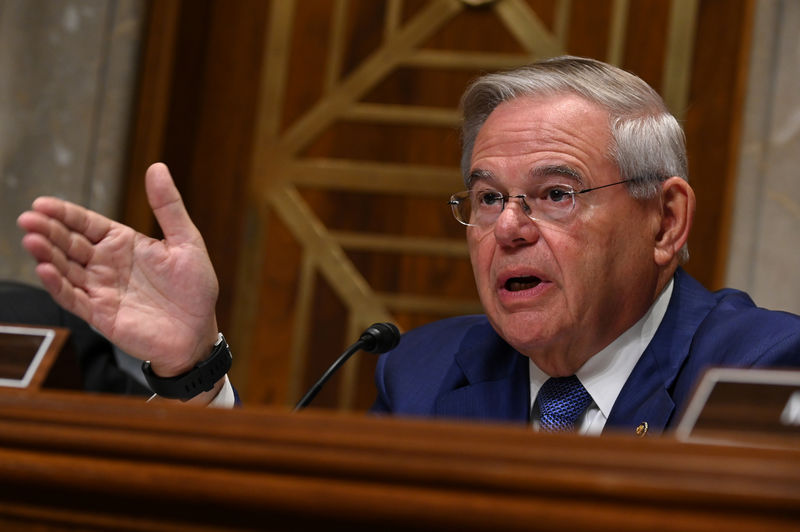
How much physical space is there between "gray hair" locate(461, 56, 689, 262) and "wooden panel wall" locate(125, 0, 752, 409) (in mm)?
1317

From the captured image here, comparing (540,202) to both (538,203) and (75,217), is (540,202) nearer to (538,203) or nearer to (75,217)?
(538,203)

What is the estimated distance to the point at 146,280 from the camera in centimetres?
143

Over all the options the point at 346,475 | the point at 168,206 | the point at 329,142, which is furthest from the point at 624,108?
the point at 329,142

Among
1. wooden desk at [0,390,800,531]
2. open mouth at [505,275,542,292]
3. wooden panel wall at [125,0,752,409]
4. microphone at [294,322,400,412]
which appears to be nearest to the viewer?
wooden desk at [0,390,800,531]

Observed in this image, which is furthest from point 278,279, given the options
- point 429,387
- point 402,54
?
point 429,387

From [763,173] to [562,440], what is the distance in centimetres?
227

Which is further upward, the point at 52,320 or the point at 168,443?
the point at 168,443

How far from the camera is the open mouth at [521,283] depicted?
1666 millimetres

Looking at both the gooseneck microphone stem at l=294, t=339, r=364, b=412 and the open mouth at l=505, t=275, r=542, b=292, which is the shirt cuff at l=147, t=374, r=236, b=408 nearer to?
the gooseneck microphone stem at l=294, t=339, r=364, b=412

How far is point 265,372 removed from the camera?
3.25 metres

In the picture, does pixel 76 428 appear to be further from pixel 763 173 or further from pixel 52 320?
pixel 763 173

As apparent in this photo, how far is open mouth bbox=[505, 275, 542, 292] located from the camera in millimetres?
Result: 1666

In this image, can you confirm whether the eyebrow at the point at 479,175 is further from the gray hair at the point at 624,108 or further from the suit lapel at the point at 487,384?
the suit lapel at the point at 487,384

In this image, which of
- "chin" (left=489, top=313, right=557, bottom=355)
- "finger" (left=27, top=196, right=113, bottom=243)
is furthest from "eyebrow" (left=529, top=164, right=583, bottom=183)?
"finger" (left=27, top=196, right=113, bottom=243)
